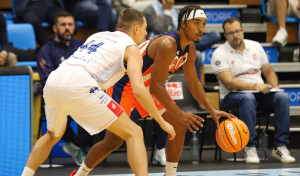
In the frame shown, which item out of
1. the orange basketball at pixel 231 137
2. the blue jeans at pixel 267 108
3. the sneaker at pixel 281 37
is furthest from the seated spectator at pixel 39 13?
the orange basketball at pixel 231 137

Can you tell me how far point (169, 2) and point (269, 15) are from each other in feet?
6.39

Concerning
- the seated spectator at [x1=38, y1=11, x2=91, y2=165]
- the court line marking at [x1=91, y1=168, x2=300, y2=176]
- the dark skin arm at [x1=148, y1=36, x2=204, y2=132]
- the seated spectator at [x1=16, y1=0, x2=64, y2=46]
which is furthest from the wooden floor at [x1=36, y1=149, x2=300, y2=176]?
the seated spectator at [x1=16, y1=0, x2=64, y2=46]

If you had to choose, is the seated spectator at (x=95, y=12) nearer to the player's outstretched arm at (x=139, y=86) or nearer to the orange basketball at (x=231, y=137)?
the orange basketball at (x=231, y=137)

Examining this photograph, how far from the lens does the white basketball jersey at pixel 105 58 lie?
4113 millimetres

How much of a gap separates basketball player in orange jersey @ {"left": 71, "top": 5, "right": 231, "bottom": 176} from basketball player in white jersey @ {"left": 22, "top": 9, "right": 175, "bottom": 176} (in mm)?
412

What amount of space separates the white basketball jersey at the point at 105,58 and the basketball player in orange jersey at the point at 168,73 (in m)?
0.46

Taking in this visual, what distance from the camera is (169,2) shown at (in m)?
8.08

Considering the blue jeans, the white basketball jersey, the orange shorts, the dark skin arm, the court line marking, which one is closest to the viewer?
the white basketball jersey

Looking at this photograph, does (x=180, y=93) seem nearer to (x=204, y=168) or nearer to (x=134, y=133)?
(x=204, y=168)

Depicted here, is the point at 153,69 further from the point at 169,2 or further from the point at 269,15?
the point at 269,15

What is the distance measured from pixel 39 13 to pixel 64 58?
157 centimetres

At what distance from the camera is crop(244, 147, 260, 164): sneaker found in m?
6.72

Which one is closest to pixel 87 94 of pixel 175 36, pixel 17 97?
pixel 175 36

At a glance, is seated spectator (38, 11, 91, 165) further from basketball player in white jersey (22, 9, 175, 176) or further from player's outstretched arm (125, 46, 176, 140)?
player's outstretched arm (125, 46, 176, 140)
